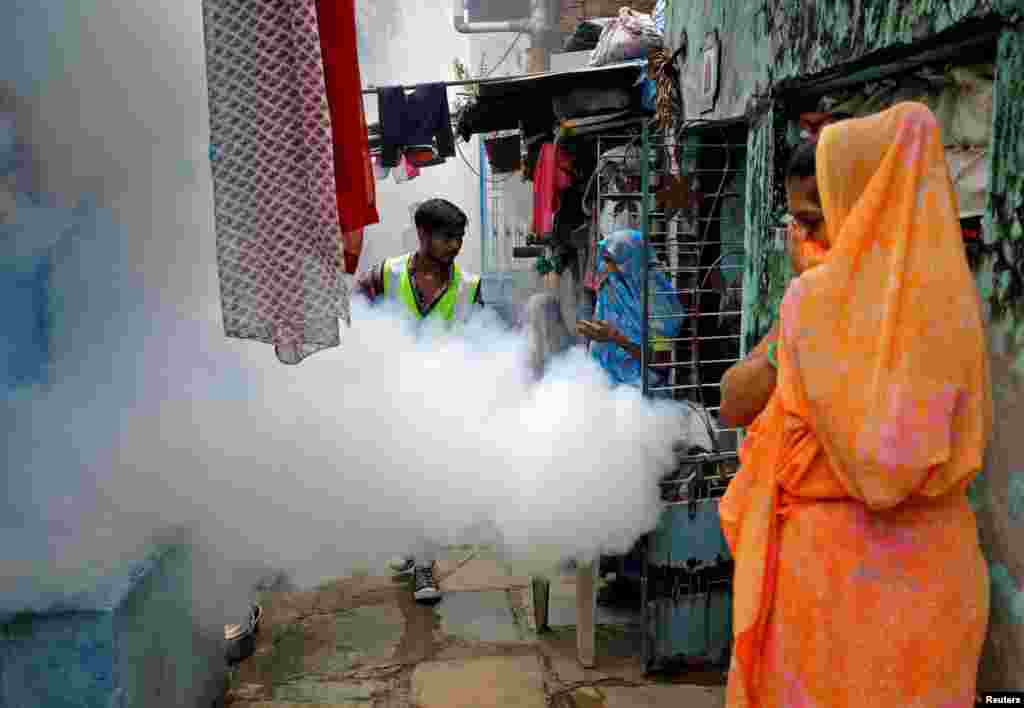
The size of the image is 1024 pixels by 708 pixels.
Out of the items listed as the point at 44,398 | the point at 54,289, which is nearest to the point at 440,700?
the point at 44,398

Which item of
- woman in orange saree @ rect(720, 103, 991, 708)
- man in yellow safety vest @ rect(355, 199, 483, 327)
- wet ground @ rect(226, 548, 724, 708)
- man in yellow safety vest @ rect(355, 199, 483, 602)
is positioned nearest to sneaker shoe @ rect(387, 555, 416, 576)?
wet ground @ rect(226, 548, 724, 708)

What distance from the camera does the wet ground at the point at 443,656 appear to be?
3.60 m

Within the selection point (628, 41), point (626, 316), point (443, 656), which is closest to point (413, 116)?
point (628, 41)

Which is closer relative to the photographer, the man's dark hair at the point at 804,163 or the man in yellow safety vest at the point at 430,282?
the man's dark hair at the point at 804,163

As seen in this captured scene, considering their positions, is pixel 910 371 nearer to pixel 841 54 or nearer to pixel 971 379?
pixel 971 379

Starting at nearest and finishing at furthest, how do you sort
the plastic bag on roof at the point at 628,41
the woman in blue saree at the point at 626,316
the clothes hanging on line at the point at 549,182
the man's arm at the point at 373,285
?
the woman in blue saree at the point at 626,316, the man's arm at the point at 373,285, the plastic bag on roof at the point at 628,41, the clothes hanging on line at the point at 549,182

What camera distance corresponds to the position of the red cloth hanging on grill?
2371mm

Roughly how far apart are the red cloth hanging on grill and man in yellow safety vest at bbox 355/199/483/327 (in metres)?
1.93

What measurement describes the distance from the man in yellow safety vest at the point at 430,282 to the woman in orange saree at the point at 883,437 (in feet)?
8.85

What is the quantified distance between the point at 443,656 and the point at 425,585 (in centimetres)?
73

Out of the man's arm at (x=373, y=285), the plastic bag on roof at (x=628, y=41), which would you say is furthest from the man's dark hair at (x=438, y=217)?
the plastic bag on roof at (x=628, y=41)

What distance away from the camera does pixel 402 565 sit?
5.02 meters

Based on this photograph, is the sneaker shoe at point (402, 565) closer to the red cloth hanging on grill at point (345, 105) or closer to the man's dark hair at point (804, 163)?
the red cloth hanging on grill at point (345, 105)

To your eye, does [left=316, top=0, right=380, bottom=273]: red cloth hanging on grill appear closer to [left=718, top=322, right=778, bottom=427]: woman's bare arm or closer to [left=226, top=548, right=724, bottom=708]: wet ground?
[left=718, top=322, right=778, bottom=427]: woman's bare arm
